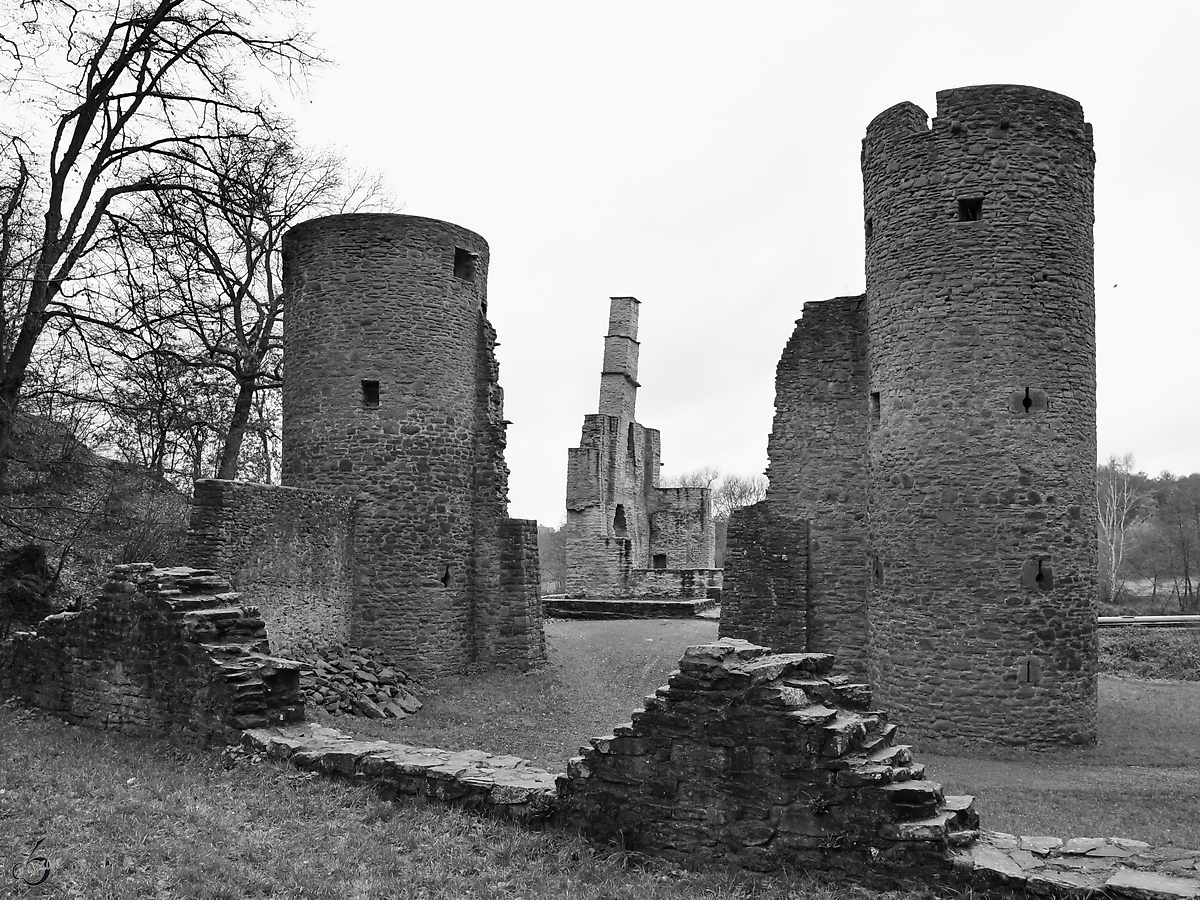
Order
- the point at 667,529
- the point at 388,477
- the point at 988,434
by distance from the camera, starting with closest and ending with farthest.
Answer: the point at 988,434
the point at 388,477
the point at 667,529

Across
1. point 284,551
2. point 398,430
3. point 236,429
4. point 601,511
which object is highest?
point 236,429

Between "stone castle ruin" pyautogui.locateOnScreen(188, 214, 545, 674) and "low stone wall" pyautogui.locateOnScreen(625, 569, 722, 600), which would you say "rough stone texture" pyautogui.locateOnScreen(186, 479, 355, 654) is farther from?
"low stone wall" pyautogui.locateOnScreen(625, 569, 722, 600)

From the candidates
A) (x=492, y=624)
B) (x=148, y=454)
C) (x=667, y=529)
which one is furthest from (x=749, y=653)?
(x=667, y=529)

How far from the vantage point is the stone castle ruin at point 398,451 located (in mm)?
16938

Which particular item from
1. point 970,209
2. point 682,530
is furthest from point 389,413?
point 682,530

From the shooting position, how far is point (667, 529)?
4088cm

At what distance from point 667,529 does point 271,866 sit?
3521 centimetres

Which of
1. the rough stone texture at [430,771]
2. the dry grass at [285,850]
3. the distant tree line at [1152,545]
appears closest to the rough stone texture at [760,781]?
the dry grass at [285,850]

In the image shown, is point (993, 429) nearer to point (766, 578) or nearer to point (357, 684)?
point (766, 578)

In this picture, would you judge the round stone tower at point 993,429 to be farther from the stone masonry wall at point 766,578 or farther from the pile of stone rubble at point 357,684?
the pile of stone rubble at point 357,684

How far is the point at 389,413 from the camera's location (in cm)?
1716

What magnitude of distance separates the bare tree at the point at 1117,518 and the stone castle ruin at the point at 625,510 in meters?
17.0

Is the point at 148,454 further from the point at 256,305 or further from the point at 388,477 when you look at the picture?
the point at 256,305

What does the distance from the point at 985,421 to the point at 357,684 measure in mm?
10320
